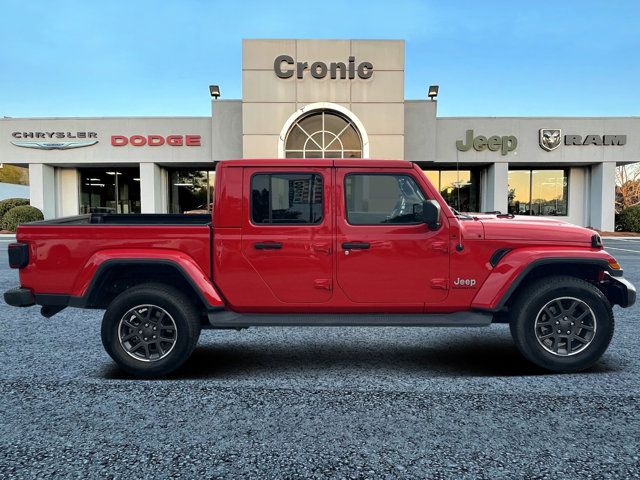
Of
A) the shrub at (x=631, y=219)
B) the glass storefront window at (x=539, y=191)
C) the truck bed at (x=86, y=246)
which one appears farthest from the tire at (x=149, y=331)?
the shrub at (x=631, y=219)

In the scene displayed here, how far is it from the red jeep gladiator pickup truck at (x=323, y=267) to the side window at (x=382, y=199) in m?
0.01

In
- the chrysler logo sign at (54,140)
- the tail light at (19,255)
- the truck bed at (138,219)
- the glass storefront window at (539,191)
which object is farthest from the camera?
the glass storefront window at (539,191)

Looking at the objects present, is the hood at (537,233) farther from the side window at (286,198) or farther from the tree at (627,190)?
the tree at (627,190)

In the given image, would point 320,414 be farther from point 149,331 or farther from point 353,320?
point 149,331

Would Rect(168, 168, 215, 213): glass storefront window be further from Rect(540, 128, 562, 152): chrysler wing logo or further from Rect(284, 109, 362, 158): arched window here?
Rect(540, 128, 562, 152): chrysler wing logo

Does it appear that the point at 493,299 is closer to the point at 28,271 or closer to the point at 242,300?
the point at 242,300

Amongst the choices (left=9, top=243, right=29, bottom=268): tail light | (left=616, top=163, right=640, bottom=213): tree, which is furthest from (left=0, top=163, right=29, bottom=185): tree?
(left=9, top=243, right=29, bottom=268): tail light

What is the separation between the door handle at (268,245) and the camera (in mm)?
4480

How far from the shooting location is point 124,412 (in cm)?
352

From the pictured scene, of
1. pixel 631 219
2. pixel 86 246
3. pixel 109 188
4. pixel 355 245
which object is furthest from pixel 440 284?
pixel 109 188

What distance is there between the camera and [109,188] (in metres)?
29.7

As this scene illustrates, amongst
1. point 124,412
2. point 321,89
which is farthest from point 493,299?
point 321,89

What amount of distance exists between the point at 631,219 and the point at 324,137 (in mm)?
18479

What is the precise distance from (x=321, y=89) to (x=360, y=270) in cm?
2015
